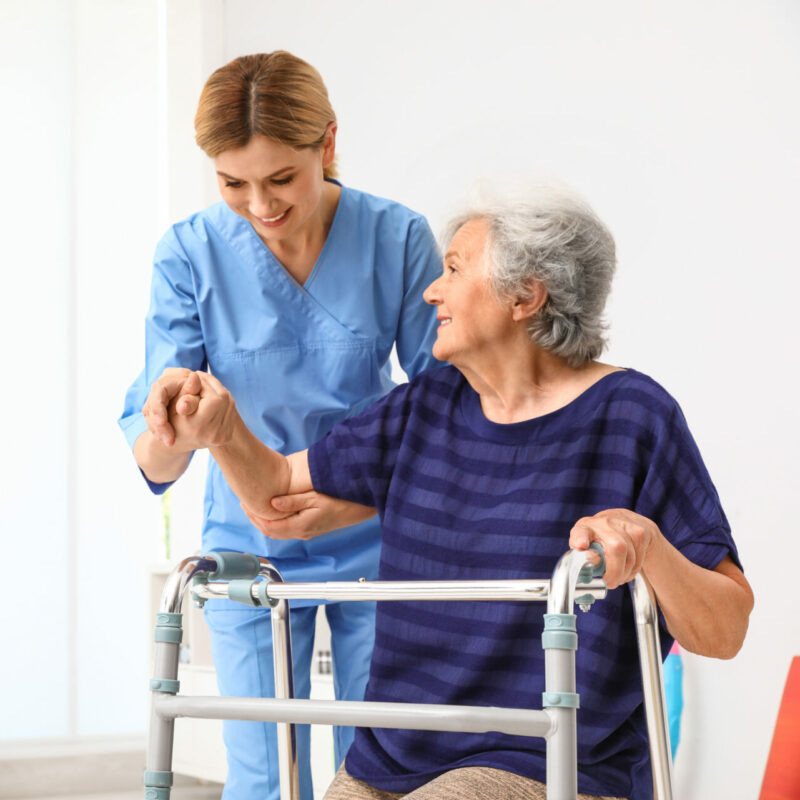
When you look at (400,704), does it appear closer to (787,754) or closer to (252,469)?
(252,469)

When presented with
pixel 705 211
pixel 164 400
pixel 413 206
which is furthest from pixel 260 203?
pixel 413 206

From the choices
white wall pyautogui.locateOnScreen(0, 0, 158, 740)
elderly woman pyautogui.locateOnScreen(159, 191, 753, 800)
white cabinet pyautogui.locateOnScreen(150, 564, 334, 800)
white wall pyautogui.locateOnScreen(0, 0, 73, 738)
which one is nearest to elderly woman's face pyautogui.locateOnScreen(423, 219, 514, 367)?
elderly woman pyautogui.locateOnScreen(159, 191, 753, 800)

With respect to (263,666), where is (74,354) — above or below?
above

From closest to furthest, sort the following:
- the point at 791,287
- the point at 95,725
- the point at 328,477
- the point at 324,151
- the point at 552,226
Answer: the point at 552,226 → the point at 328,477 → the point at 324,151 → the point at 791,287 → the point at 95,725

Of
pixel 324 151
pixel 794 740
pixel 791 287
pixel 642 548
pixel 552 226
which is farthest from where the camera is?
pixel 791 287

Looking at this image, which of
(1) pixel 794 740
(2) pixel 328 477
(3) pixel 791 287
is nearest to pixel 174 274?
(2) pixel 328 477

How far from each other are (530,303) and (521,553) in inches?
14.1

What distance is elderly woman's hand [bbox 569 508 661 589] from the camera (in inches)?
42.1

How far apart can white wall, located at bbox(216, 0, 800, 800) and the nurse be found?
1.30m

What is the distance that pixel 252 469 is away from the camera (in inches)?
62.8

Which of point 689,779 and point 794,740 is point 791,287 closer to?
point 794,740

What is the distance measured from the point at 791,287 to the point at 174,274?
5.41 ft

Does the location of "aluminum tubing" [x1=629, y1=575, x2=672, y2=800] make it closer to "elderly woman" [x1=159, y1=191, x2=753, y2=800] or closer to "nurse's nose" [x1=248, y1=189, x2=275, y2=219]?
"elderly woman" [x1=159, y1=191, x2=753, y2=800]

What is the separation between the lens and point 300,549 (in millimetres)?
1747
